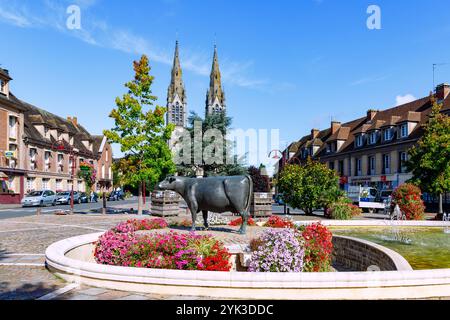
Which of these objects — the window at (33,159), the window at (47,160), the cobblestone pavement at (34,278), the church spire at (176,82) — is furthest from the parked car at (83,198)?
the church spire at (176,82)

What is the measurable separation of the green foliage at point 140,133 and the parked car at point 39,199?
15509 millimetres

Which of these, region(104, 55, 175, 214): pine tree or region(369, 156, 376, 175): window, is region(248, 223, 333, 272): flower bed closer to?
region(104, 55, 175, 214): pine tree

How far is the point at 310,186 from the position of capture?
85.7 feet

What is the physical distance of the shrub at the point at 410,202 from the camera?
70.5ft

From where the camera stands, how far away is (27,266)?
28.7 feet

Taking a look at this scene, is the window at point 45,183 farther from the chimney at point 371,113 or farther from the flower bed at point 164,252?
the flower bed at point 164,252

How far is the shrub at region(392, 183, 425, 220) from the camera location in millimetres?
21484

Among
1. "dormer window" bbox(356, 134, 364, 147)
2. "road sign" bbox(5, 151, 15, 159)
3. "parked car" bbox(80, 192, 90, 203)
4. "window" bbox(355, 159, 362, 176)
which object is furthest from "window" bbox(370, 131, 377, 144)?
"road sign" bbox(5, 151, 15, 159)

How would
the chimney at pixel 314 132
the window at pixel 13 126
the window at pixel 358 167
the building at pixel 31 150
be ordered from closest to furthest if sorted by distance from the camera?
the building at pixel 31 150 < the window at pixel 13 126 < the window at pixel 358 167 < the chimney at pixel 314 132

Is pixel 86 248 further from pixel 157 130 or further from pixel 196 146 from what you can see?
pixel 196 146

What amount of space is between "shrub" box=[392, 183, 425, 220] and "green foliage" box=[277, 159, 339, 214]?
484 centimetres

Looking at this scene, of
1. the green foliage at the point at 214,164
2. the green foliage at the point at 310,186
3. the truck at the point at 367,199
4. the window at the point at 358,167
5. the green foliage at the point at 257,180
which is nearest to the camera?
the green foliage at the point at 310,186

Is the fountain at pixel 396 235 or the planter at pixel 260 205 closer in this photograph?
the fountain at pixel 396 235

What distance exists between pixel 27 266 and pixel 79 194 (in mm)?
39837
